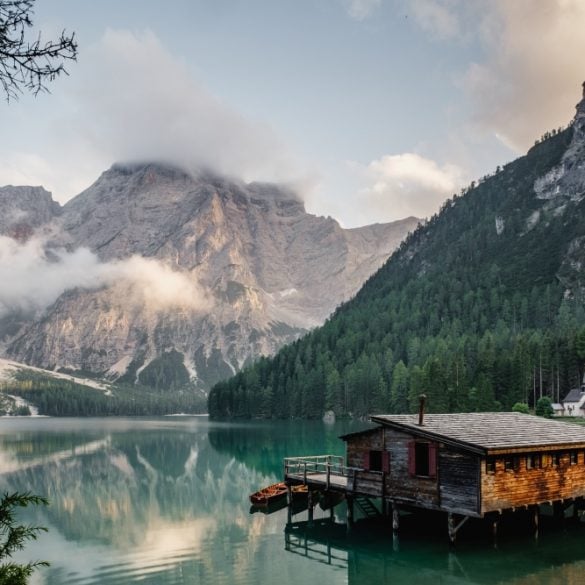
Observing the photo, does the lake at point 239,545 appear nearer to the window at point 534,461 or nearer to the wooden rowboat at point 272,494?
the wooden rowboat at point 272,494

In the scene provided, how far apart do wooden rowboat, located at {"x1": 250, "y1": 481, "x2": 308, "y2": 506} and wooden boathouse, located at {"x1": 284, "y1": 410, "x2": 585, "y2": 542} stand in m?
9.97

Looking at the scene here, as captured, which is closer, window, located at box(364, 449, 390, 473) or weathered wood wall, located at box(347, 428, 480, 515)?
weathered wood wall, located at box(347, 428, 480, 515)

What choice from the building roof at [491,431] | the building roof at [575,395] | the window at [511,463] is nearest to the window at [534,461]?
the building roof at [491,431]

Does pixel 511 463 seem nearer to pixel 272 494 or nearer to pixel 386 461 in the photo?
pixel 386 461

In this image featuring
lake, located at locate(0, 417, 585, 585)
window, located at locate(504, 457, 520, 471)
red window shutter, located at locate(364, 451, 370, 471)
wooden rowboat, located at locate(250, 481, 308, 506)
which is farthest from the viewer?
wooden rowboat, located at locate(250, 481, 308, 506)

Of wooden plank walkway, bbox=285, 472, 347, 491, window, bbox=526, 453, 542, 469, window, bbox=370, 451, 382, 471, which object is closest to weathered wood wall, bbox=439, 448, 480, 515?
window, bbox=526, 453, 542, 469

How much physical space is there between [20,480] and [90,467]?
1443 cm

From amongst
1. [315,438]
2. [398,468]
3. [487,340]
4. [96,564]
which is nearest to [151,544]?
[96,564]

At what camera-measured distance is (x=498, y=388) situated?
134125 millimetres

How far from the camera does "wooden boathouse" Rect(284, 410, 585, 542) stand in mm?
38594

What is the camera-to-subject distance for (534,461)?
4169 centimetres

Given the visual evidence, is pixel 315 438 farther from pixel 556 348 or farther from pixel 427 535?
pixel 427 535

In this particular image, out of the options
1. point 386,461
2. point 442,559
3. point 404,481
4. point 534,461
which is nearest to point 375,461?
point 386,461

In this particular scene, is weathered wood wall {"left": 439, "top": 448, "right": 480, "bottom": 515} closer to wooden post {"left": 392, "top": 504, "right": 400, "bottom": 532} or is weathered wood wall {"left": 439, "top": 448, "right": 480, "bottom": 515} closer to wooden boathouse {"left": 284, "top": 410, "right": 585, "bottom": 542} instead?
wooden boathouse {"left": 284, "top": 410, "right": 585, "bottom": 542}
